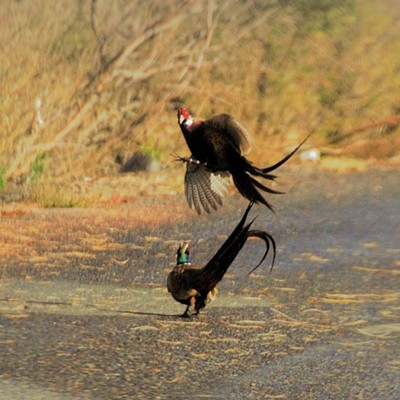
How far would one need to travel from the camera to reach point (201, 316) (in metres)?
8.49

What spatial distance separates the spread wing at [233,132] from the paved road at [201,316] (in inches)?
47.8

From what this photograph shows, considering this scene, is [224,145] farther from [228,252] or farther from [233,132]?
[228,252]

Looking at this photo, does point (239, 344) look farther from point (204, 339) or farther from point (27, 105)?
point (27, 105)

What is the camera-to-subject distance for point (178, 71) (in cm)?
1631

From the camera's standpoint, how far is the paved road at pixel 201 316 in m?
6.84

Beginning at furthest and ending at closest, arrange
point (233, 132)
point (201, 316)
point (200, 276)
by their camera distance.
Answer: point (201, 316)
point (200, 276)
point (233, 132)

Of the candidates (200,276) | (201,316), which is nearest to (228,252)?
(200,276)

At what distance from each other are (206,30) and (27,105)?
2335 millimetres

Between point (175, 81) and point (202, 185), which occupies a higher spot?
point (175, 81)

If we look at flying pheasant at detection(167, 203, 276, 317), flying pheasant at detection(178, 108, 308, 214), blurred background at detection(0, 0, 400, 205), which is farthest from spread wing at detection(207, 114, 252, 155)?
blurred background at detection(0, 0, 400, 205)

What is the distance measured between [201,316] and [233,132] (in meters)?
1.79

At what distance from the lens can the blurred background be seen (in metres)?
15.4

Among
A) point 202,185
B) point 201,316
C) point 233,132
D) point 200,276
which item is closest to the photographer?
point 233,132

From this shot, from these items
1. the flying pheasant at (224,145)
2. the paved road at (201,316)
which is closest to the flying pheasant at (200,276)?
the paved road at (201,316)
